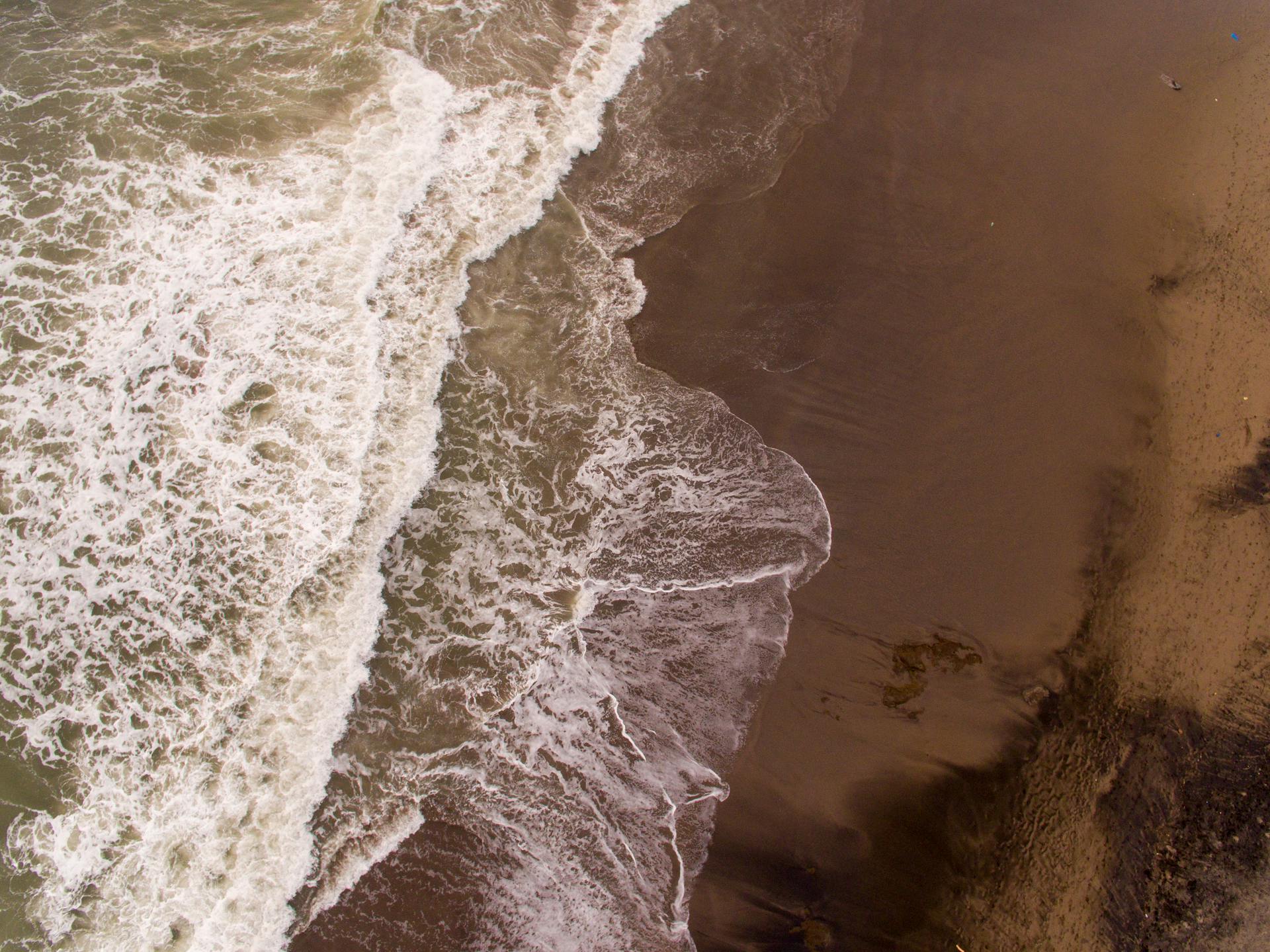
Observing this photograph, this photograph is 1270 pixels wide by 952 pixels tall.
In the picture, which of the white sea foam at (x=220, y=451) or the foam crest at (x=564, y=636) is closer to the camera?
the foam crest at (x=564, y=636)

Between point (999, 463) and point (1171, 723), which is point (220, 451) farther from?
point (1171, 723)

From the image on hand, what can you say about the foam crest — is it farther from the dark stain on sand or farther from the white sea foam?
the dark stain on sand

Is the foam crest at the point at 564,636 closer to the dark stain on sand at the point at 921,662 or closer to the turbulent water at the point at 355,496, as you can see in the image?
the turbulent water at the point at 355,496

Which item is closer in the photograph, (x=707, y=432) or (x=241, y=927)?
(x=241, y=927)

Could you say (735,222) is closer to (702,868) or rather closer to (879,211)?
(879,211)

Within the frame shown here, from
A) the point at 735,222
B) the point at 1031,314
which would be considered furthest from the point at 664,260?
the point at 1031,314

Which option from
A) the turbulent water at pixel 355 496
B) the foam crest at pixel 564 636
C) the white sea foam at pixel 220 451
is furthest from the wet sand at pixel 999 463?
the white sea foam at pixel 220 451

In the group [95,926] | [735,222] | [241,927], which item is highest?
[735,222]
